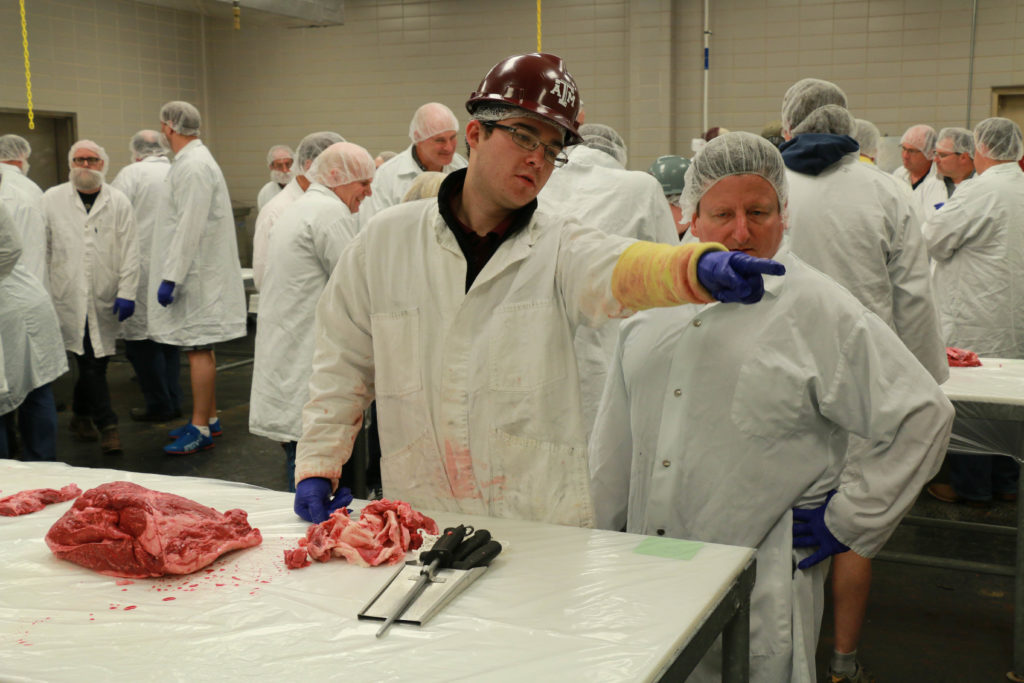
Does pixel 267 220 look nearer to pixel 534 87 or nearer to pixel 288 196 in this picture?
pixel 288 196

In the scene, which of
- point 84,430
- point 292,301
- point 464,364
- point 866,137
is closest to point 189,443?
point 84,430

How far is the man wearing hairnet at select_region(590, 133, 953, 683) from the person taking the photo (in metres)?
1.85

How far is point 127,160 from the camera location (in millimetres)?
9727

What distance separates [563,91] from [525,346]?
1.71ft

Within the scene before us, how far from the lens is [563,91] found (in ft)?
6.02

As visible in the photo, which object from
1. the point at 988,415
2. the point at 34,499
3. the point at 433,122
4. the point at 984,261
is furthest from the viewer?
the point at 433,122

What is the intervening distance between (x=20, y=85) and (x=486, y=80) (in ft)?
26.9

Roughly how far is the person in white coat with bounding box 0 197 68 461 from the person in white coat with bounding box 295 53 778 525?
2.44 metres

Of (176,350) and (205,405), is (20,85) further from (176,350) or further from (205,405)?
(205,405)

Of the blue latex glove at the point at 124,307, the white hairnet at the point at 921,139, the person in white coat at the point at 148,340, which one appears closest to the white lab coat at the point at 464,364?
the blue latex glove at the point at 124,307

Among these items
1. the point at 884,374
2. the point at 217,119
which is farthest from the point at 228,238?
the point at 217,119

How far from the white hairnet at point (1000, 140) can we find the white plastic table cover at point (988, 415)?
199 cm

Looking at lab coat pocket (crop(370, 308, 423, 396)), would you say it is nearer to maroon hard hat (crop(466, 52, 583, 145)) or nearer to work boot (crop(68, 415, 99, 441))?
maroon hard hat (crop(466, 52, 583, 145))

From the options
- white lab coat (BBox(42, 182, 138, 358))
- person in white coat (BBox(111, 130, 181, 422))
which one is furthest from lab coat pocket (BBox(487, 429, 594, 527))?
person in white coat (BBox(111, 130, 181, 422))
